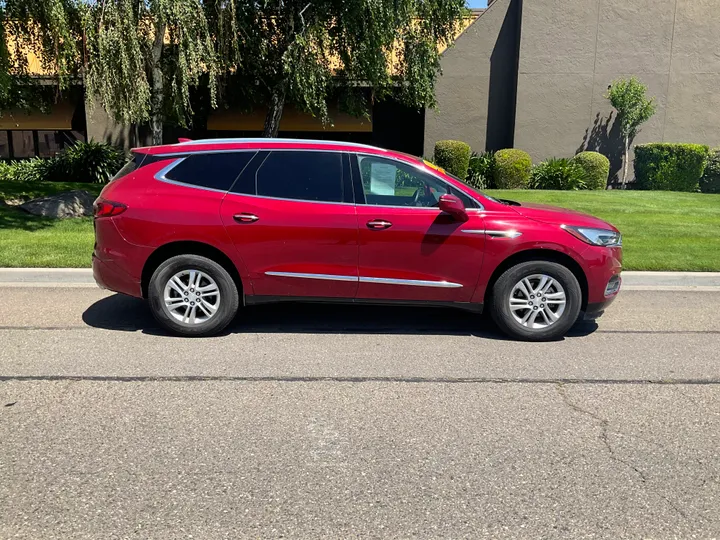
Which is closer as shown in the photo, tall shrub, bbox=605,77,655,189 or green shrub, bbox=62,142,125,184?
green shrub, bbox=62,142,125,184

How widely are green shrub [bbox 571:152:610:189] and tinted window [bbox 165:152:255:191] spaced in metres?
15.9

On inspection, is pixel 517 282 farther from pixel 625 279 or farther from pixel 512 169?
pixel 512 169

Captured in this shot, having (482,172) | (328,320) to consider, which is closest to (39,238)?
(328,320)

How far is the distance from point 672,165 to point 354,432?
19.0 meters

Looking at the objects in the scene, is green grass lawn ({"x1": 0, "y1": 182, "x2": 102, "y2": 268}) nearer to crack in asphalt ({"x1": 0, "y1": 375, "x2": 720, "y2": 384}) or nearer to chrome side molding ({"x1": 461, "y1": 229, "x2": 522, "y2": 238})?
crack in asphalt ({"x1": 0, "y1": 375, "x2": 720, "y2": 384})

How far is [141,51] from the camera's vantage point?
1258cm

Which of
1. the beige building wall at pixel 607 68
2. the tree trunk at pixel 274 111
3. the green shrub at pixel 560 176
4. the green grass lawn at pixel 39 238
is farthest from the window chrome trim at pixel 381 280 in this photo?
the beige building wall at pixel 607 68

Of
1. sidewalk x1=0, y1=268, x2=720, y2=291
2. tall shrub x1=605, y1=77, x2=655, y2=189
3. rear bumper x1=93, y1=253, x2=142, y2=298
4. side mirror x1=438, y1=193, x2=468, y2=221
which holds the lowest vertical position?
sidewalk x1=0, y1=268, x2=720, y2=291

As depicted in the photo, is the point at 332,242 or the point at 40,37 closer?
the point at 332,242

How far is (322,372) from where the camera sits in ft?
16.4

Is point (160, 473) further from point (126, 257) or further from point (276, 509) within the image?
point (126, 257)

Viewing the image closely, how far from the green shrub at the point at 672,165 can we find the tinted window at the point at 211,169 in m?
17.5

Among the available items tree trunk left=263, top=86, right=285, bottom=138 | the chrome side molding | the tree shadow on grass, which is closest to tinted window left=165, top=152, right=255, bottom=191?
the chrome side molding

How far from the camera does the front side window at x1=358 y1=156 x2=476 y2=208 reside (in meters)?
5.86
